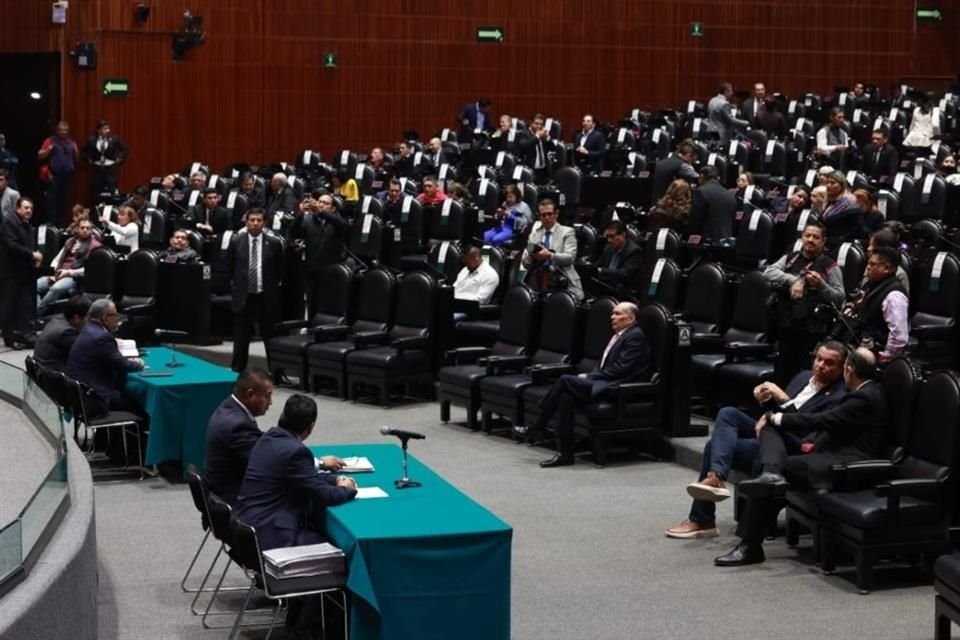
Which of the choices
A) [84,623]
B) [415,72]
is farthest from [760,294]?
[415,72]

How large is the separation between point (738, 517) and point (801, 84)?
20478mm

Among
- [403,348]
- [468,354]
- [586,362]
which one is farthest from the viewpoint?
[403,348]

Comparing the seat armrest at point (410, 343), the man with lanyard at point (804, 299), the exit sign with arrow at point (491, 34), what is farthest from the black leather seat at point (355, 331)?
the exit sign with arrow at point (491, 34)

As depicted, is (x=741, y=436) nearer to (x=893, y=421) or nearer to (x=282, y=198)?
(x=893, y=421)

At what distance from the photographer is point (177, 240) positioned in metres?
15.3

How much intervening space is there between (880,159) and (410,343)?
8.40 m

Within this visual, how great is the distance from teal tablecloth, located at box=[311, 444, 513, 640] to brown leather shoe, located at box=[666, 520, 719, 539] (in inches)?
95.0

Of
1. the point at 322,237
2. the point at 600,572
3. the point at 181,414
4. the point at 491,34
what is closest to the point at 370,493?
the point at 600,572

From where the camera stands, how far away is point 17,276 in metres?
15.7

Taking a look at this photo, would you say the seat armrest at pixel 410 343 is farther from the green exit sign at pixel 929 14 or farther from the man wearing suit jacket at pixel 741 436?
the green exit sign at pixel 929 14

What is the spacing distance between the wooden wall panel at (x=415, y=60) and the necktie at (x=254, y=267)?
10.2m

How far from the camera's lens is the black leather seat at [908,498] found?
7.92 m

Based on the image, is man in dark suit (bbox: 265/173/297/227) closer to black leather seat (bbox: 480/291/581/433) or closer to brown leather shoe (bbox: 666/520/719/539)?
black leather seat (bbox: 480/291/581/433)

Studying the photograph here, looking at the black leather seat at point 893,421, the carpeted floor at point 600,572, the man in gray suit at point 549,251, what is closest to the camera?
the carpeted floor at point 600,572
